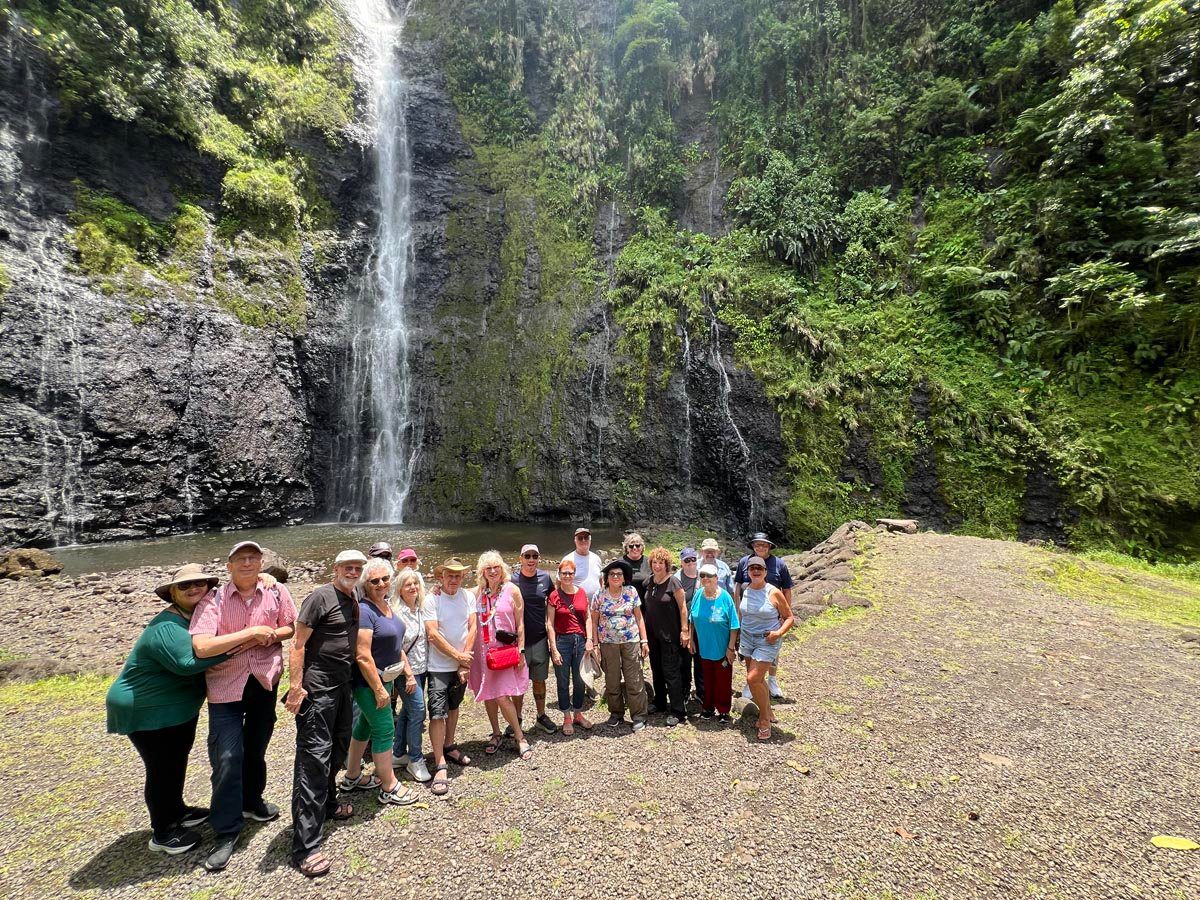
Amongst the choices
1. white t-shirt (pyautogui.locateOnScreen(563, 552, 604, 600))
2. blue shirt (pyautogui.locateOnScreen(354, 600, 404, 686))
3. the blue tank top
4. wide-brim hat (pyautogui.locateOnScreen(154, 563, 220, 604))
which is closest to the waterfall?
white t-shirt (pyautogui.locateOnScreen(563, 552, 604, 600))

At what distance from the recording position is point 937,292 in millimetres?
15242

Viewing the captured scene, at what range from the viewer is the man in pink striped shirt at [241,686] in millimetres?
3297

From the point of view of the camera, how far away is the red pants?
5062 millimetres

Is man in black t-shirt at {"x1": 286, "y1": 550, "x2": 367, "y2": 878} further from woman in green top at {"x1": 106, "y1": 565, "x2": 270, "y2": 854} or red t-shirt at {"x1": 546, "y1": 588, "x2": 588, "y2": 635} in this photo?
red t-shirt at {"x1": 546, "y1": 588, "x2": 588, "y2": 635}

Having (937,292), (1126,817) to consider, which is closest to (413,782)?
(1126,817)

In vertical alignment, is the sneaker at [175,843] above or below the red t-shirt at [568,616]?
below

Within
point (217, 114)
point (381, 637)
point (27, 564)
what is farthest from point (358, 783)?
point (217, 114)

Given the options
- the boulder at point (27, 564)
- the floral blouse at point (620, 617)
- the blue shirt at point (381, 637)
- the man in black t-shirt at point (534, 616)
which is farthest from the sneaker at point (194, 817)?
the boulder at point (27, 564)

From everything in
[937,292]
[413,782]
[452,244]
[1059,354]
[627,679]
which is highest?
[452,244]

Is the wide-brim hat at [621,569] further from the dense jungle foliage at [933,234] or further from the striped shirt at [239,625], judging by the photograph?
the dense jungle foliage at [933,234]

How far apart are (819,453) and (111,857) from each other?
15.4m

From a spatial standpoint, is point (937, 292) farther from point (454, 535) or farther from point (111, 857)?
point (111, 857)

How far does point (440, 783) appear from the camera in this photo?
4023 millimetres

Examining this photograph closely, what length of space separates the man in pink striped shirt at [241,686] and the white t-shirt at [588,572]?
2.93m
